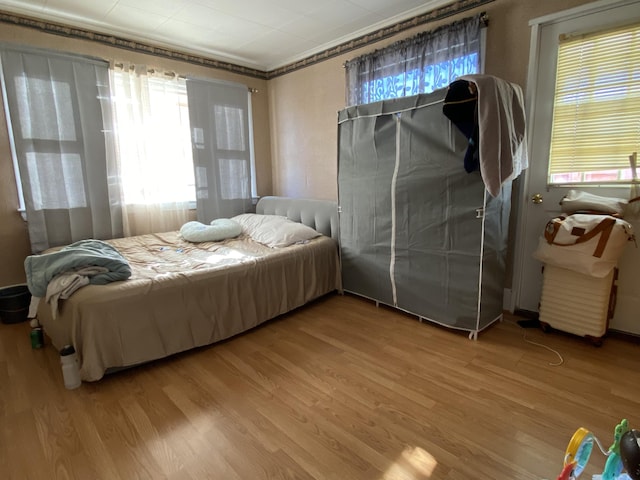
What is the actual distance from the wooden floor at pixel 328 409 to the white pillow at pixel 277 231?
903 mm

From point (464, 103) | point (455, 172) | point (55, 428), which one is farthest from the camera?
point (455, 172)

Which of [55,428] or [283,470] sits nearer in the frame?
[283,470]

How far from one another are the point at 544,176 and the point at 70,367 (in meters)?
3.33

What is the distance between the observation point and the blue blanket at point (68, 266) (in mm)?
1994

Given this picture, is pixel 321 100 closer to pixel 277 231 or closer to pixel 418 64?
pixel 418 64

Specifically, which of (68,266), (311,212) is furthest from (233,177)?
(68,266)

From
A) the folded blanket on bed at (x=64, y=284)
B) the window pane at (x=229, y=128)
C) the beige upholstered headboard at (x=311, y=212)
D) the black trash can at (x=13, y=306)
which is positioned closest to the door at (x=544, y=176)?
the beige upholstered headboard at (x=311, y=212)

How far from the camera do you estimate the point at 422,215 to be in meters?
2.46

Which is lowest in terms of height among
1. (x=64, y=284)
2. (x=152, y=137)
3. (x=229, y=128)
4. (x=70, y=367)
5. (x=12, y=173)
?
(x=70, y=367)

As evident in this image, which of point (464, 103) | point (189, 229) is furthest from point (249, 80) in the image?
point (464, 103)

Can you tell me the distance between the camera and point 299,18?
2914 mm

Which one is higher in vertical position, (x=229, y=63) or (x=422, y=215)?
(x=229, y=63)

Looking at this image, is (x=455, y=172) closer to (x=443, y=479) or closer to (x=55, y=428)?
(x=443, y=479)

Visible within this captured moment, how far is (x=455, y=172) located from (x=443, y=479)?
1725 mm
